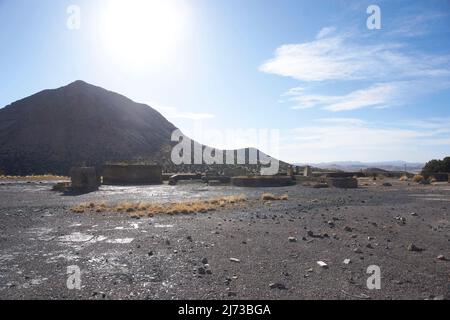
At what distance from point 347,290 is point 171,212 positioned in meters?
9.41

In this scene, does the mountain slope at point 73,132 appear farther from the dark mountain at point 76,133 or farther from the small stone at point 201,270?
the small stone at point 201,270

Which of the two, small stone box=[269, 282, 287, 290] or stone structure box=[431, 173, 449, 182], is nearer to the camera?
small stone box=[269, 282, 287, 290]

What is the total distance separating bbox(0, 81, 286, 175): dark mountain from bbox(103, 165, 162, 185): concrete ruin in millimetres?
27471

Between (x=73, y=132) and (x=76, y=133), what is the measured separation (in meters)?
0.84

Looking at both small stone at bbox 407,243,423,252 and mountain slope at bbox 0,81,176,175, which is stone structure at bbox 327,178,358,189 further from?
mountain slope at bbox 0,81,176,175

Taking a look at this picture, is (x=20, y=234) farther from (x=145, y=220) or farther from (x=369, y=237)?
(x=369, y=237)

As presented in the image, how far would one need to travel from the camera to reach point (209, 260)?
741cm

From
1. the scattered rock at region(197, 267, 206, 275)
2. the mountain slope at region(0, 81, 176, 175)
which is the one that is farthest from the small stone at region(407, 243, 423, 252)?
the mountain slope at region(0, 81, 176, 175)

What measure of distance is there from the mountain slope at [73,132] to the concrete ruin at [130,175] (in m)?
35.2

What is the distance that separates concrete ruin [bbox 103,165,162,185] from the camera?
33.8 m

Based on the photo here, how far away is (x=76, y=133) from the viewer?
8656 cm

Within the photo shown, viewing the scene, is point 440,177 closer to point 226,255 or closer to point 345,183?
point 345,183

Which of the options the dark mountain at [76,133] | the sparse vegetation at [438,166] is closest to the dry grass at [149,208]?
the sparse vegetation at [438,166]
